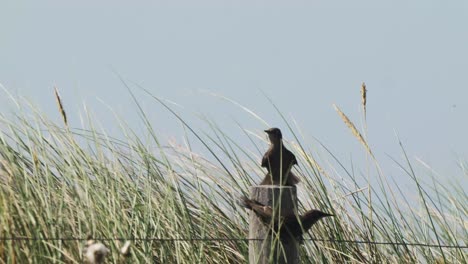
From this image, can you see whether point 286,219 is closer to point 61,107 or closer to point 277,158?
point 277,158

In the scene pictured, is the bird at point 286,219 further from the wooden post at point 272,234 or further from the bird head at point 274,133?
the bird head at point 274,133

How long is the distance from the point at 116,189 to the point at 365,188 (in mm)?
1266

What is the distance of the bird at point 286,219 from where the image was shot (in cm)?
318

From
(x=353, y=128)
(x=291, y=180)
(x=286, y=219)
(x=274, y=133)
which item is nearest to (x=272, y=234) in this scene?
(x=286, y=219)

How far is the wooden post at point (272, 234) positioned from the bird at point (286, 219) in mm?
21

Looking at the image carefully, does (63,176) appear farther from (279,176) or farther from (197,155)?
(279,176)

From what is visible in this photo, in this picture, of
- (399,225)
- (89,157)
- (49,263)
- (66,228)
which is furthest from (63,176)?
(399,225)

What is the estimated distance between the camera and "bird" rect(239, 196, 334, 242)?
3184 mm

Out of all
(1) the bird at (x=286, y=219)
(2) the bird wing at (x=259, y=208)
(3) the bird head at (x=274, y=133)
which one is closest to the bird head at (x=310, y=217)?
(1) the bird at (x=286, y=219)

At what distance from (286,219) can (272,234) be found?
0.08 metres

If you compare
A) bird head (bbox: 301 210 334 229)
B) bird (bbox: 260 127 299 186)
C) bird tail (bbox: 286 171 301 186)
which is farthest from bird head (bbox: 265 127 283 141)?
bird head (bbox: 301 210 334 229)

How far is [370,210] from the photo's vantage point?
415cm

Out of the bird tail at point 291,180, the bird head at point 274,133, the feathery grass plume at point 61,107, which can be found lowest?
the bird tail at point 291,180

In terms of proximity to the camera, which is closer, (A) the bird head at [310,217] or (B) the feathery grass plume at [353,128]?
(A) the bird head at [310,217]
